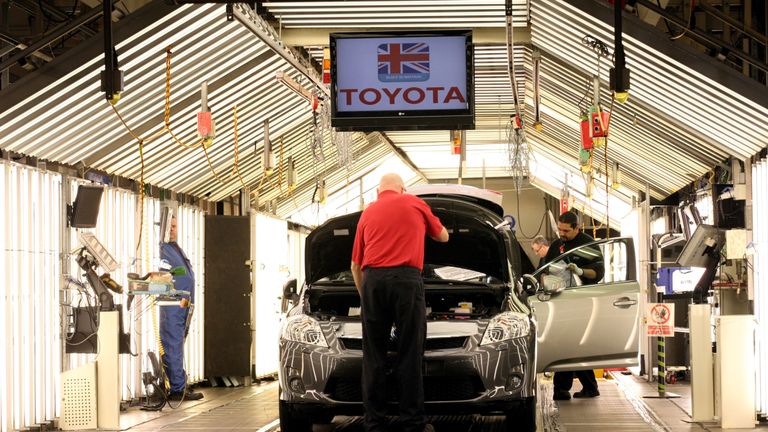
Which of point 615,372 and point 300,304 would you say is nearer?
point 300,304

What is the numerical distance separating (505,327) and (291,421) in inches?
65.9

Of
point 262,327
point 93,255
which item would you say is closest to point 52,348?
point 93,255

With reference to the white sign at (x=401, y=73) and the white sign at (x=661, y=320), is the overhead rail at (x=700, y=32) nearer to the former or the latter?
the white sign at (x=401, y=73)

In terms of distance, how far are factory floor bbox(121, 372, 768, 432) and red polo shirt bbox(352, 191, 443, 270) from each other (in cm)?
204

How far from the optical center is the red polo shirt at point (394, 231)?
806 cm

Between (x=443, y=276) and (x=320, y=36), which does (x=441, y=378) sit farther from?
(x=320, y=36)

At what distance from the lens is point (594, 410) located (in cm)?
1116

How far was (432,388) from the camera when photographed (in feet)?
27.2

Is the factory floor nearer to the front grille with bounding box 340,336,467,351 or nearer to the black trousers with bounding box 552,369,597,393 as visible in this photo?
the black trousers with bounding box 552,369,597,393

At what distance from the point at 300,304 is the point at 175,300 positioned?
4337mm

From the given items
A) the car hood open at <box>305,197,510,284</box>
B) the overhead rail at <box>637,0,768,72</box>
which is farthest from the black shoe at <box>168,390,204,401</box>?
the overhead rail at <box>637,0,768,72</box>

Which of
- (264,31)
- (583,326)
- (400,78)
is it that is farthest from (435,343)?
(264,31)

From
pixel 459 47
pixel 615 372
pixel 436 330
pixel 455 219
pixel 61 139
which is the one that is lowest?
pixel 615 372

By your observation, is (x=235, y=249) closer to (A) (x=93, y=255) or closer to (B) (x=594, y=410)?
(A) (x=93, y=255)
